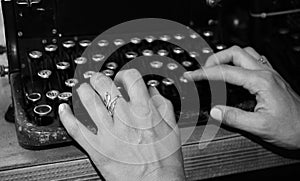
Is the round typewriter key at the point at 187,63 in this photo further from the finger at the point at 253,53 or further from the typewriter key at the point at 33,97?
the typewriter key at the point at 33,97

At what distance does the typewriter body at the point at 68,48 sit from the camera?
1.12m

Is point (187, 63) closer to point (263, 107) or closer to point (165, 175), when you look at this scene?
point (263, 107)

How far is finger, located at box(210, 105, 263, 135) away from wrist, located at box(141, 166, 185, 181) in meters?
0.18

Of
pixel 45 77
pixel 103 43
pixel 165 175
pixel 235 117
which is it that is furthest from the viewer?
pixel 103 43

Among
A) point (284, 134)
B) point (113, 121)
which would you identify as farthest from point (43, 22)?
point (284, 134)

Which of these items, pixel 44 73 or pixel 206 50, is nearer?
pixel 44 73

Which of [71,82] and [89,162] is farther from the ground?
[71,82]

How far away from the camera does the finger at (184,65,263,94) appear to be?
3.98 feet

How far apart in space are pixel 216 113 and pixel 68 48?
54 cm

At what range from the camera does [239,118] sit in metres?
1.14

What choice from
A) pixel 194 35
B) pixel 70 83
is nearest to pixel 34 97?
pixel 70 83

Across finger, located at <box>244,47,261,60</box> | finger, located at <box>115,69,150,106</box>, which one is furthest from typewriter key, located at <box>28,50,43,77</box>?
finger, located at <box>244,47,261,60</box>

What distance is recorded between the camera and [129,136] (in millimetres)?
1040

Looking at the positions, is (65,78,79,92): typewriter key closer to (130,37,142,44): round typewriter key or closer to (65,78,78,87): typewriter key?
(65,78,78,87): typewriter key
